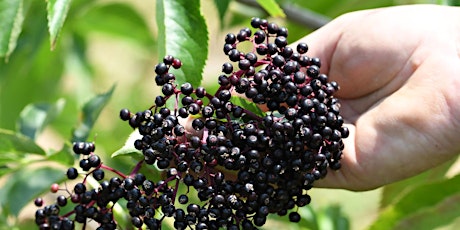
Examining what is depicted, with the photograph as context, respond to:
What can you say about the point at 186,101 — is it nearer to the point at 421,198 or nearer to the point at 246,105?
the point at 246,105

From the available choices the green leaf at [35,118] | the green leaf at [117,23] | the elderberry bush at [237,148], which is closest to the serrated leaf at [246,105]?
the elderberry bush at [237,148]

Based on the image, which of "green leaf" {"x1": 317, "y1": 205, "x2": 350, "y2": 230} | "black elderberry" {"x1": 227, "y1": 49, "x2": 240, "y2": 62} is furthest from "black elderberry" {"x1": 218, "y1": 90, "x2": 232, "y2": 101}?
"green leaf" {"x1": 317, "y1": 205, "x2": 350, "y2": 230}

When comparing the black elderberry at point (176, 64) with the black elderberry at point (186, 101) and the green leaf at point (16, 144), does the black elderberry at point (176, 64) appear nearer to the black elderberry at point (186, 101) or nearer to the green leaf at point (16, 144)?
the black elderberry at point (186, 101)

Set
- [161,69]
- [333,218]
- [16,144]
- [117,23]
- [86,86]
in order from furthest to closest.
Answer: [117,23] < [86,86] < [333,218] < [16,144] < [161,69]

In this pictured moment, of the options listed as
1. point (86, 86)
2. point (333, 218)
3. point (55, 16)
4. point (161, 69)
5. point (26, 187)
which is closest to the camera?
point (161, 69)

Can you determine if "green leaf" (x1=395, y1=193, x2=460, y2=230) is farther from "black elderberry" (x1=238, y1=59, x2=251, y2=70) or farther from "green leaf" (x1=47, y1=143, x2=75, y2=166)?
"green leaf" (x1=47, y1=143, x2=75, y2=166)

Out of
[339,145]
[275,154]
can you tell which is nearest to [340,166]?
[339,145]

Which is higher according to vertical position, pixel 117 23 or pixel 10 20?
pixel 10 20

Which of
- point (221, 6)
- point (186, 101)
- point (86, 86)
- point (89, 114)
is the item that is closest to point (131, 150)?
point (186, 101)
